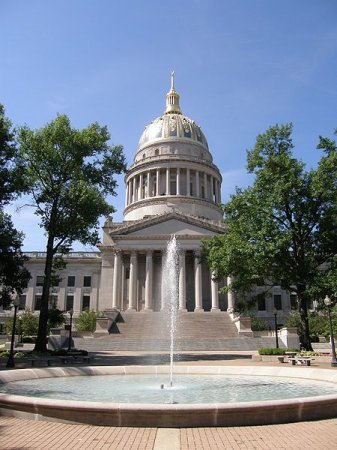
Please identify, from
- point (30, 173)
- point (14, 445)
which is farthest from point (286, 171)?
point (14, 445)

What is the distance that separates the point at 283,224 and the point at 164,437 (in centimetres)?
2373

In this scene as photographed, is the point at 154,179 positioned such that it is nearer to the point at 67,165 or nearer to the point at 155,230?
the point at 155,230

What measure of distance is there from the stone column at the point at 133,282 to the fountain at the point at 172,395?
40.7m

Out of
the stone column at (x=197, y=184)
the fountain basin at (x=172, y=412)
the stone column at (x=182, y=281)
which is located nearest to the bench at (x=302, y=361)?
the fountain basin at (x=172, y=412)

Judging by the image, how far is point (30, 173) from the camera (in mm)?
31672

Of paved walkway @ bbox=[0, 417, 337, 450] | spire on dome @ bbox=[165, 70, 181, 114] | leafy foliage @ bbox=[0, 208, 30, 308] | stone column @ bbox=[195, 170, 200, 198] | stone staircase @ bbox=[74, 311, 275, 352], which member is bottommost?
paved walkway @ bbox=[0, 417, 337, 450]

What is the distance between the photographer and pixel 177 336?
136ft

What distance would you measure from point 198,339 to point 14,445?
115 ft

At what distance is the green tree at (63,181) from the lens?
1243 inches

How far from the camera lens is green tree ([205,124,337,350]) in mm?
27672

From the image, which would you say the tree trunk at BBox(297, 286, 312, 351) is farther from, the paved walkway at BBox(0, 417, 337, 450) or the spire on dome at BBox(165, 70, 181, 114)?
the spire on dome at BBox(165, 70, 181, 114)

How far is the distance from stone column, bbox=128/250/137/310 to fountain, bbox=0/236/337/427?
40673 millimetres

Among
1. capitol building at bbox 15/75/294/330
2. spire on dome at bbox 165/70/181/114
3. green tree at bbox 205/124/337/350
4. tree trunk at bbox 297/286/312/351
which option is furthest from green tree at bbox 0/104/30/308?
spire on dome at bbox 165/70/181/114

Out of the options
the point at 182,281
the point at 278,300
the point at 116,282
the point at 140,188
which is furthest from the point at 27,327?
the point at 278,300
